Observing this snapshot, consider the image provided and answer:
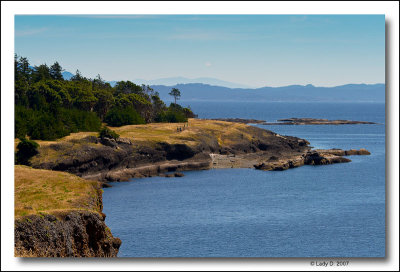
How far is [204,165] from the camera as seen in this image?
11756cm

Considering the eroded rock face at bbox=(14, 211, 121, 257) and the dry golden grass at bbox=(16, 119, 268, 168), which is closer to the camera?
the eroded rock face at bbox=(14, 211, 121, 257)

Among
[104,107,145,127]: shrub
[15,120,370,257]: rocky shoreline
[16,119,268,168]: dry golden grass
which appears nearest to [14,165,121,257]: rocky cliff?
[15,120,370,257]: rocky shoreline

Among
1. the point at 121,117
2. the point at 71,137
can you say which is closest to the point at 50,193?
the point at 71,137

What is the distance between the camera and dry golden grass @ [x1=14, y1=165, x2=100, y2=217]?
4044 cm

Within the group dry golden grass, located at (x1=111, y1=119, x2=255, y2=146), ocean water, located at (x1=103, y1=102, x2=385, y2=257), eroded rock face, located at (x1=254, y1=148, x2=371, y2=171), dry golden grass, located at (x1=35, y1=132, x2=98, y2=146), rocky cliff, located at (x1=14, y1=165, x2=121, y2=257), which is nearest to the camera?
rocky cliff, located at (x1=14, y1=165, x2=121, y2=257)

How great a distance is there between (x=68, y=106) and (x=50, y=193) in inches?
3491

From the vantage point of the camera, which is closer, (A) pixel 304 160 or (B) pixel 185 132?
(A) pixel 304 160

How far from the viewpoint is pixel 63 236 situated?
36.3 m

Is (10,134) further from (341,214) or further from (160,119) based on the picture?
(160,119)

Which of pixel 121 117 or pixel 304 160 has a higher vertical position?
pixel 121 117

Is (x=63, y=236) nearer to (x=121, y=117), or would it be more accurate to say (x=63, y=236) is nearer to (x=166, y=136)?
(x=166, y=136)

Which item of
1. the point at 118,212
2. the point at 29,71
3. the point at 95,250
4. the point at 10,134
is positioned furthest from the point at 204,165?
the point at 10,134

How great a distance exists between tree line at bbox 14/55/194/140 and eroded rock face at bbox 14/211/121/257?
191ft

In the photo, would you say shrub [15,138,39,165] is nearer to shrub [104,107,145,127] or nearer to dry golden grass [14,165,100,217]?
dry golden grass [14,165,100,217]
